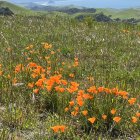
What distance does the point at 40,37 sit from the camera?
15734 mm

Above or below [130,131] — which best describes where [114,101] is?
above

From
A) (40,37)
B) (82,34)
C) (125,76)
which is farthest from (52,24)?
(125,76)

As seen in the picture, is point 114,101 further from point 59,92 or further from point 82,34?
point 82,34

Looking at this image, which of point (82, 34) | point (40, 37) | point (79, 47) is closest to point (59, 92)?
point (79, 47)

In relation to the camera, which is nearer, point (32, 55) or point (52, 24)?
point (32, 55)

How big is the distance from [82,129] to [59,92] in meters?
1.05

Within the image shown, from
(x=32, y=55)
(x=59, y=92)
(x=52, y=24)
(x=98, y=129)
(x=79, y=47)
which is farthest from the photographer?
(x=52, y=24)

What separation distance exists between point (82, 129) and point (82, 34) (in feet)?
36.2

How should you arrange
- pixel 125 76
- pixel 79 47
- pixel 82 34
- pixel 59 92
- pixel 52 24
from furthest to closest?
1. pixel 52 24
2. pixel 82 34
3. pixel 79 47
4. pixel 125 76
5. pixel 59 92

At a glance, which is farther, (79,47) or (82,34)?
(82,34)

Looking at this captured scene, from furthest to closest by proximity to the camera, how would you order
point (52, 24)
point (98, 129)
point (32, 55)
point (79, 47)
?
point (52, 24) < point (79, 47) < point (32, 55) < point (98, 129)

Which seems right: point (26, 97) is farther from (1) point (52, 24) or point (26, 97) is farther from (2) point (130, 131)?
(1) point (52, 24)

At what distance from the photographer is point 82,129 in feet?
21.9

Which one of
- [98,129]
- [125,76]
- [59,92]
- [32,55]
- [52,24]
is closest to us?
[98,129]
